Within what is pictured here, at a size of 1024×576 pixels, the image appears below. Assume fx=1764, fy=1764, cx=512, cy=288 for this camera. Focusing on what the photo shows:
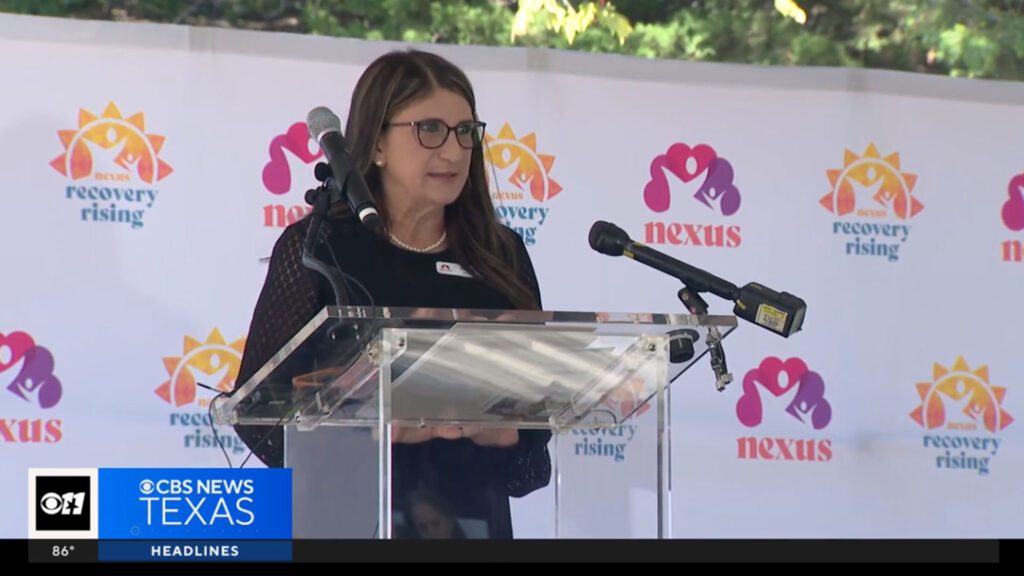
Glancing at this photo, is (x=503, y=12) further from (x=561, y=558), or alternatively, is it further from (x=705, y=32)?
(x=561, y=558)

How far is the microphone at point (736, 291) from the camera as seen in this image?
2.96 meters

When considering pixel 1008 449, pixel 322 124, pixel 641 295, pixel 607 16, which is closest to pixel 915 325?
pixel 1008 449

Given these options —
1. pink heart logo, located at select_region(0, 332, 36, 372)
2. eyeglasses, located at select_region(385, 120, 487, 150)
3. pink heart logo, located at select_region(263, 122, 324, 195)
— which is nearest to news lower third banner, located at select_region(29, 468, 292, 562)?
eyeglasses, located at select_region(385, 120, 487, 150)

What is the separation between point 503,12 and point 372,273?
4271 mm

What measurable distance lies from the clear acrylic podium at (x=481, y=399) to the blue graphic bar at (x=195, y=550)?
202 millimetres

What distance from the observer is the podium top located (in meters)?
2.67

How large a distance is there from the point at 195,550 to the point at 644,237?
2991mm

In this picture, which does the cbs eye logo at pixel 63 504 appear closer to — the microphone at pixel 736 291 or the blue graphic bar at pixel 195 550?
the blue graphic bar at pixel 195 550

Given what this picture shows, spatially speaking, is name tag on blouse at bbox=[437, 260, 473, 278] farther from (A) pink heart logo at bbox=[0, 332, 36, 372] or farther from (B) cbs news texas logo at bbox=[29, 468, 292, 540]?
(A) pink heart logo at bbox=[0, 332, 36, 372]

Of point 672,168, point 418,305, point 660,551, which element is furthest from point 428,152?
point 672,168

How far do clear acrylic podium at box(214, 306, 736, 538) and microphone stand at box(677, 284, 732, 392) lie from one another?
0.01m

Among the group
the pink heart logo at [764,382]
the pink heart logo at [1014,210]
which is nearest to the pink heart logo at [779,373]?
the pink heart logo at [764,382]

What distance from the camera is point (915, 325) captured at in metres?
5.52

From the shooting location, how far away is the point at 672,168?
539cm
